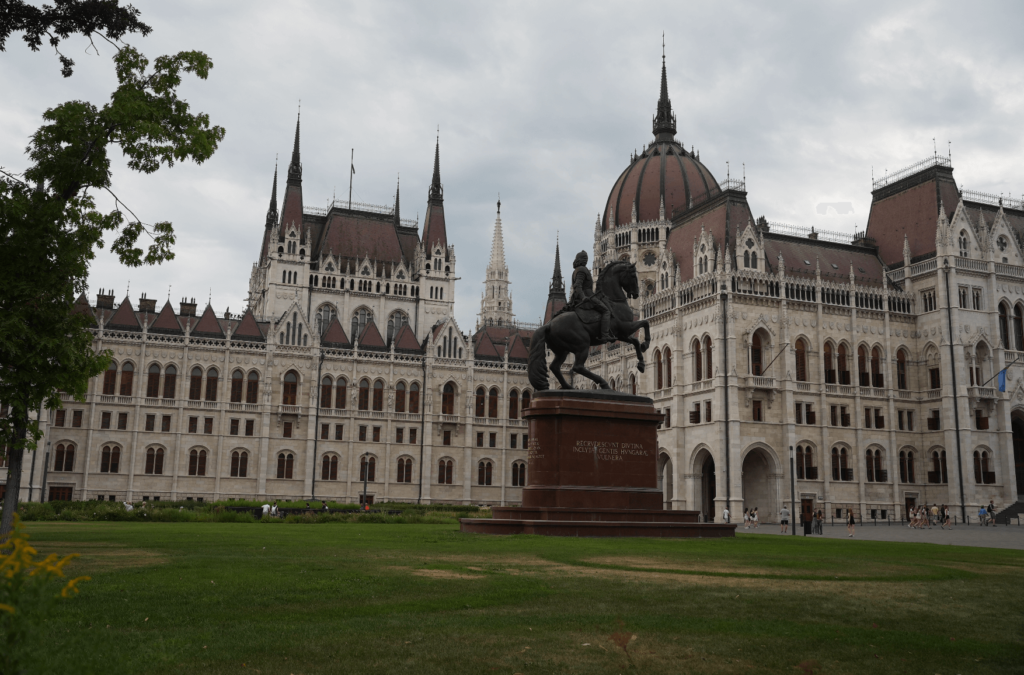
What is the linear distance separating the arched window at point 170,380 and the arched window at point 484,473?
2811 centimetres

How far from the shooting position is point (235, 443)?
73312mm

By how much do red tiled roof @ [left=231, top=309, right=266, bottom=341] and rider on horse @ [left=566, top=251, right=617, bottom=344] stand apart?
2066 inches

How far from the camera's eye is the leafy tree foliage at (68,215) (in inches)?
715

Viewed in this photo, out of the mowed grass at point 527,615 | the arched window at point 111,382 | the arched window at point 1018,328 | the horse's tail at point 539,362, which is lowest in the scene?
the mowed grass at point 527,615

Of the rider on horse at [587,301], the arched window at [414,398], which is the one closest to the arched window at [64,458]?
the arched window at [414,398]

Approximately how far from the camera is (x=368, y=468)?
3029 inches

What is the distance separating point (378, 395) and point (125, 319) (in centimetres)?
2267

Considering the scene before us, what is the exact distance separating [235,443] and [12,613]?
237 feet

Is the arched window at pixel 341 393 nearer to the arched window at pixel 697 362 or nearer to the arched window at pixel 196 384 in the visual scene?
the arched window at pixel 196 384

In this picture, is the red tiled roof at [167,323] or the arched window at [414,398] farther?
the arched window at [414,398]

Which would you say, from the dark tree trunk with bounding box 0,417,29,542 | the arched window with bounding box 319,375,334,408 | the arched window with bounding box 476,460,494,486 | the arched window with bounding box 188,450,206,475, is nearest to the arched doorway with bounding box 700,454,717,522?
the arched window with bounding box 476,460,494,486

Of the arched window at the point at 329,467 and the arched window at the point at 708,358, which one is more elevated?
the arched window at the point at 708,358

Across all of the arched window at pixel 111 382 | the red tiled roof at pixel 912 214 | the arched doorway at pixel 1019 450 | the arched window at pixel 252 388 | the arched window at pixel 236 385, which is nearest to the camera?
the arched doorway at pixel 1019 450

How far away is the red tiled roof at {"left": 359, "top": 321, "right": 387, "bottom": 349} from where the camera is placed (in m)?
79.6
